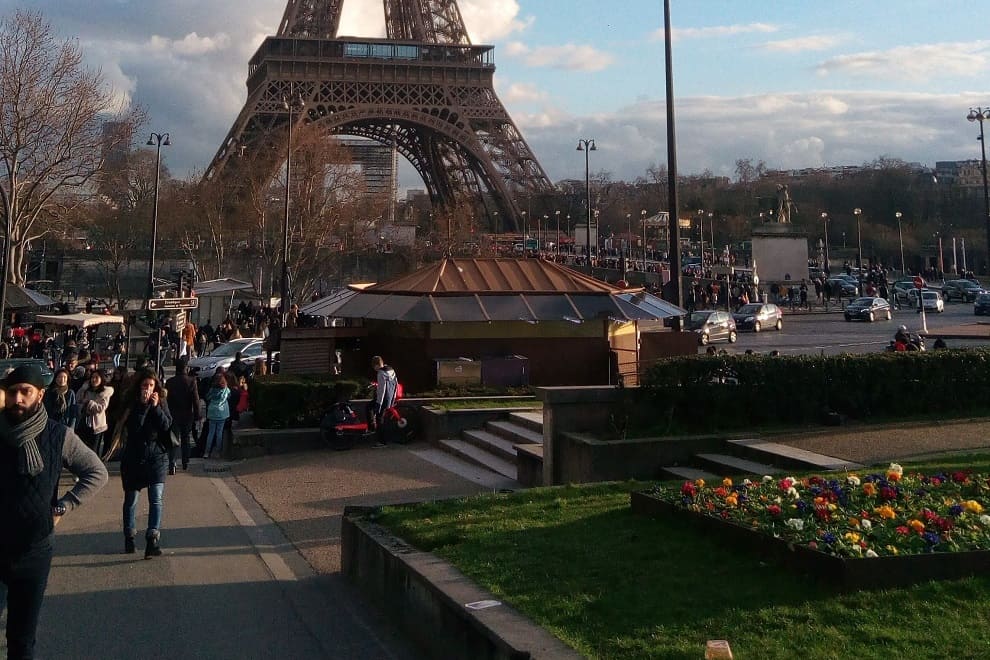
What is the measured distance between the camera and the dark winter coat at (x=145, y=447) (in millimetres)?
8148

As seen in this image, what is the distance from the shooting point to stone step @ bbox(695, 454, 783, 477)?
29.1ft

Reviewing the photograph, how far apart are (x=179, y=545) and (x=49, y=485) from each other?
455cm

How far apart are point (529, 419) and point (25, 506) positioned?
1029 cm

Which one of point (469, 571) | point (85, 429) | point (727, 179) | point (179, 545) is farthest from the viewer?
point (727, 179)

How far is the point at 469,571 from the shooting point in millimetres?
6043

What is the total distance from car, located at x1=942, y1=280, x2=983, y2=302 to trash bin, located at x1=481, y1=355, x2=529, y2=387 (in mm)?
43524

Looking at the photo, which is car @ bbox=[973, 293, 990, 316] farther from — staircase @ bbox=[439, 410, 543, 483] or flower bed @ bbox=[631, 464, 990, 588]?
flower bed @ bbox=[631, 464, 990, 588]

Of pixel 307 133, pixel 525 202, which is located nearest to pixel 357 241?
pixel 307 133

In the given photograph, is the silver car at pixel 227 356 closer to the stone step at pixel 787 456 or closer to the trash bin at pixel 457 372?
the trash bin at pixel 457 372

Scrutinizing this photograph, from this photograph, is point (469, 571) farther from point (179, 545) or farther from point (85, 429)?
point (85, 429)

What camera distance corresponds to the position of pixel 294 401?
1566 centimetres

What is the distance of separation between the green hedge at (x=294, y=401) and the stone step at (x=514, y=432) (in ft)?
9.98

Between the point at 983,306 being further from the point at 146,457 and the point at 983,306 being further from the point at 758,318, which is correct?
the point at 146,457

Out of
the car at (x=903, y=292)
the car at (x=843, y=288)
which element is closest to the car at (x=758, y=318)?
the car at (x=903, y=292)
